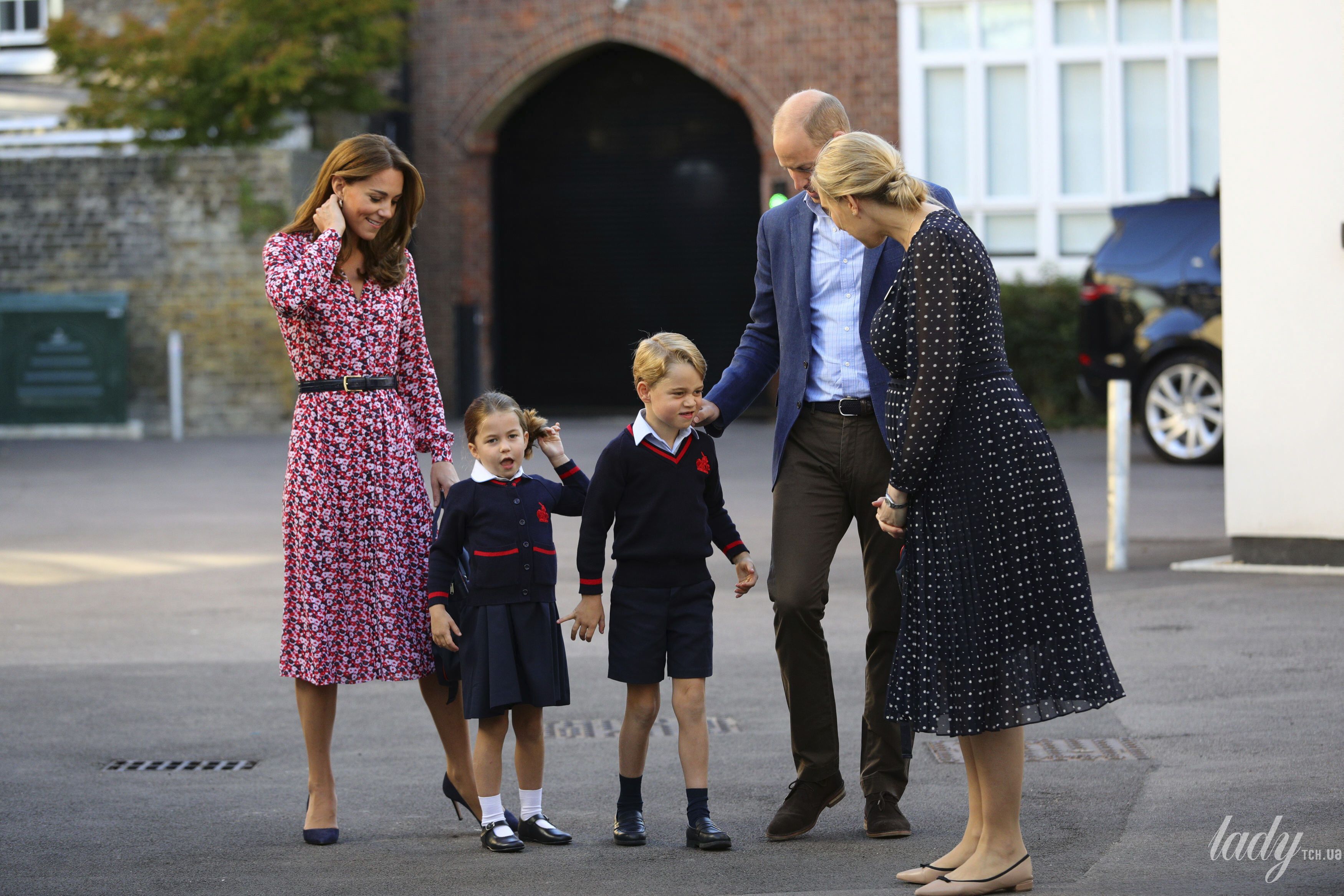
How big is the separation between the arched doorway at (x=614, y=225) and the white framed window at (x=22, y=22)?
725cm

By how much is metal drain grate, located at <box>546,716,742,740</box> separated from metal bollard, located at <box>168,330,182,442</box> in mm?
15986

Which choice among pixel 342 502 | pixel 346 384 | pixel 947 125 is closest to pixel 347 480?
pixel 342 502

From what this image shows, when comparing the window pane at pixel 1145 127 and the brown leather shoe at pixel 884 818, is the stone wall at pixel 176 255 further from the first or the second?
the brown leather shoe at pixel 884 818

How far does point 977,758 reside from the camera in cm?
439

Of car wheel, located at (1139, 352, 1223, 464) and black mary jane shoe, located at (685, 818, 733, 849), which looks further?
car wheel, located at (1139, 352, 1223, 464)

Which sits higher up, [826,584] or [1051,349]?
[1051,349]

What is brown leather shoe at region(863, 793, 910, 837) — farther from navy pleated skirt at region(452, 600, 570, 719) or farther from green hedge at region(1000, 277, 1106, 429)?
green hedge at region(1000, 277, 1106, 429)

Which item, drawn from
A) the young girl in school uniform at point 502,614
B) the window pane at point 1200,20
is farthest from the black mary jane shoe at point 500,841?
the window pane at point 1200,20

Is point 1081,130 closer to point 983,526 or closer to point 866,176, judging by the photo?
point 866,176

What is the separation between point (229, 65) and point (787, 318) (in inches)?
686

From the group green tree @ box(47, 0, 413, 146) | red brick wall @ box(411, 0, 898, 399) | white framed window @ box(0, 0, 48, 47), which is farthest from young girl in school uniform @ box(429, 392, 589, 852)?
A: white framed window @ box(0, 0, 48, 47)

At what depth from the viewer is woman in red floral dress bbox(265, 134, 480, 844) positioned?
5055 millimetres

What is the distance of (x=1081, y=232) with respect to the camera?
22203 millimetres

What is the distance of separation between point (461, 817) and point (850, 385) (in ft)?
5.89
